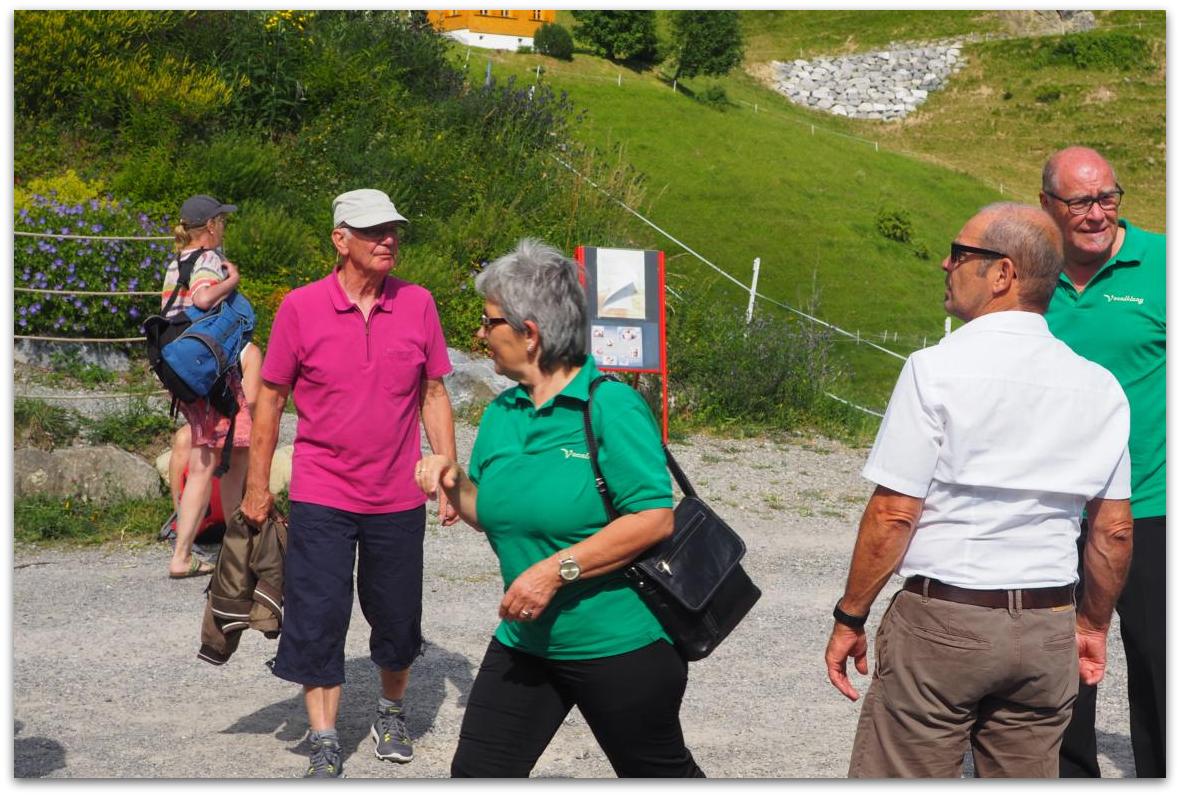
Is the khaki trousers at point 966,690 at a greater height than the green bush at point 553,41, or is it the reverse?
the green bush at point 553,41

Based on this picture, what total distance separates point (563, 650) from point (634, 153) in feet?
109

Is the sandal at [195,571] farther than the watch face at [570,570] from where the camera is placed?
Yes

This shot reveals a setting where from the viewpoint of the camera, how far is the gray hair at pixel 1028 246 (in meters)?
3.04

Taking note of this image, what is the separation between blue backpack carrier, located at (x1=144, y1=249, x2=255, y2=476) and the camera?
6527 mm

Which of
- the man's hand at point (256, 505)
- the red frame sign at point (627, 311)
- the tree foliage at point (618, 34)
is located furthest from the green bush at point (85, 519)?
the tree foliage at point (618, 34)

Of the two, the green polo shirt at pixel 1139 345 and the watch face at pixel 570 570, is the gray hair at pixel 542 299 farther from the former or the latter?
the green polo shirt at pixel 1139 345

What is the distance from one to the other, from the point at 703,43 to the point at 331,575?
42.2 m

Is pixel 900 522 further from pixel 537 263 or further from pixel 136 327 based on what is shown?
pixel 136 327

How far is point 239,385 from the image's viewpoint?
23.1ft

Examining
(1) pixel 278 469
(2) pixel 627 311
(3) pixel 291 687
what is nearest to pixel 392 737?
(3) pixel 291 687

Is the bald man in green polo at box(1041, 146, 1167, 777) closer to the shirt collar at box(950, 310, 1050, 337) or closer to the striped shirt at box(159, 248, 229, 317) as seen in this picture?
the shirt collar at box(950, 310, 1050, 337)

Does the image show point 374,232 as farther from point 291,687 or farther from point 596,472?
point 291,687

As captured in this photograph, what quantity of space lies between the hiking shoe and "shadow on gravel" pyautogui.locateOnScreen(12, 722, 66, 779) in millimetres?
914

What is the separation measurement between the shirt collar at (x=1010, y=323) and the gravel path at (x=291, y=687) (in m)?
2.33
